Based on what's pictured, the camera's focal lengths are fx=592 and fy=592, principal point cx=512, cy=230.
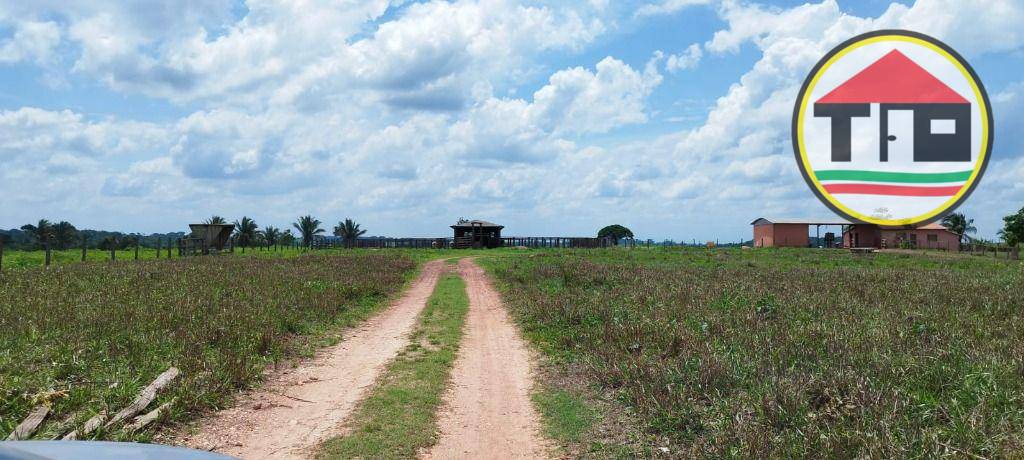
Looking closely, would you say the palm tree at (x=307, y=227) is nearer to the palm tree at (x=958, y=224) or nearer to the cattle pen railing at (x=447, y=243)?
the cattle pen railing at (x=447, y=243)

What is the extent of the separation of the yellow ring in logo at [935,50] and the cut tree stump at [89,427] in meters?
13.9

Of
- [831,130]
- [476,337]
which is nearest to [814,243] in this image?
[831,130]

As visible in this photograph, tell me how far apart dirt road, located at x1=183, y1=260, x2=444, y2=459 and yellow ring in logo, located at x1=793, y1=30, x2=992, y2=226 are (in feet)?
33.4

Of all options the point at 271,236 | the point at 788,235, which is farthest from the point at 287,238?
the point at 788,235

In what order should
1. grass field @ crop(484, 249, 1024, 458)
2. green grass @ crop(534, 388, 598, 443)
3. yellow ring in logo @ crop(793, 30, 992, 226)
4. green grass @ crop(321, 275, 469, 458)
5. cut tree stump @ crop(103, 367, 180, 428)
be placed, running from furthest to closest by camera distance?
yellow ring in logo @ crop(793, 30, 992, 226)
green grass @ crop(534, 388, 598, 443)
cut tree stump @ crop(103, 367, 180, 428)
green grass @ crop(321, 275, 469, 458)
grass field @ crop(484, 249, 1024, 458)

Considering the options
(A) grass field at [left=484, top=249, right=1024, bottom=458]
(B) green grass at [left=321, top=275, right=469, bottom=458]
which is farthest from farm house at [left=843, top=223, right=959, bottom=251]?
(B) green grass at [left=321, top=275, right=469, bottom=458]

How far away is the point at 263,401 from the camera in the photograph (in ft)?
27.1

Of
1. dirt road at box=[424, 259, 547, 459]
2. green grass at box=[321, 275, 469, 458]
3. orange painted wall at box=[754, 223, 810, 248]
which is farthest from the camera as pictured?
orange painted wall at box=[754, 223, 810, 248]

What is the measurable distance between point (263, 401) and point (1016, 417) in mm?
8645

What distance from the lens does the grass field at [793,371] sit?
540 centimetres

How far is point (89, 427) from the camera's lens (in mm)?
6395

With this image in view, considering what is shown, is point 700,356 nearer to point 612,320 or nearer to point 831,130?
point 612,320

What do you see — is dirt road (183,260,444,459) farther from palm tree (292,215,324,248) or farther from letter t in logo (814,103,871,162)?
palm tree (292,215,324,248)

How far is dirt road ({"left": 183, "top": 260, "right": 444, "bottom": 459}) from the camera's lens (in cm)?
670
